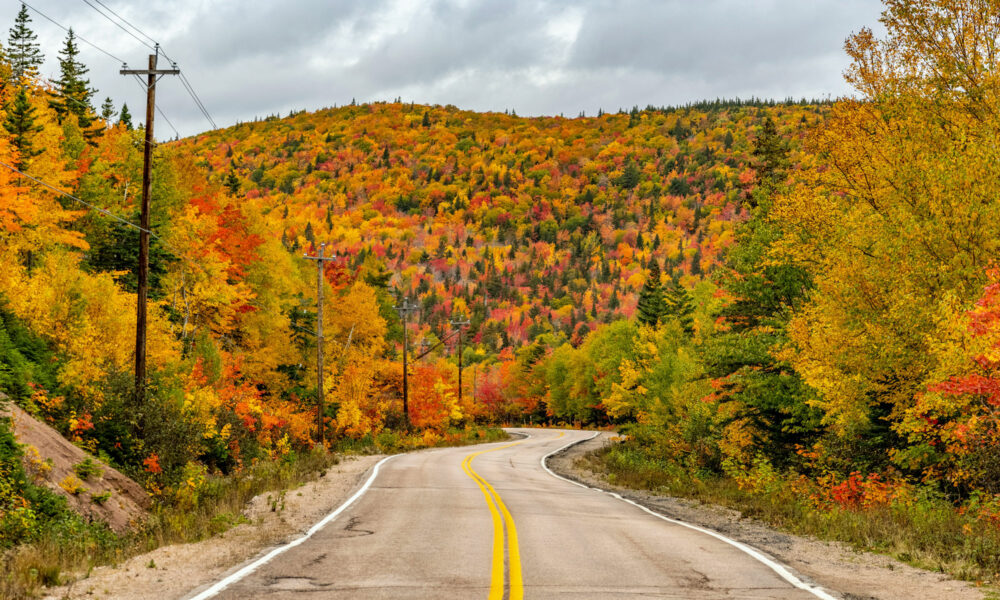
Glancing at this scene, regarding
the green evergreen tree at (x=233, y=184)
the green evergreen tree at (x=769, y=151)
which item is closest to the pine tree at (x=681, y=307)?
the green evergreen tree at (x=769, y=151)

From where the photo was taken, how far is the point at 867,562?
11.4 m

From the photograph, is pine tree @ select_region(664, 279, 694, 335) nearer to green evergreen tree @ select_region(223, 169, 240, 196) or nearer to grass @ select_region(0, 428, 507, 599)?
green evergreen tree @ select_region(223, 169, 240, 196)

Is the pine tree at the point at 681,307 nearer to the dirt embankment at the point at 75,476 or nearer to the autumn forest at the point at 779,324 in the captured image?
the autumn forest at the point at 779,324

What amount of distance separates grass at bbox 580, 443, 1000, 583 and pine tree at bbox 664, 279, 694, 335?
41197mm

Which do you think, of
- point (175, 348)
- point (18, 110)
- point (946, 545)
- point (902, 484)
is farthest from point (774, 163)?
point (18, 110)

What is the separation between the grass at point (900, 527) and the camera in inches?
421

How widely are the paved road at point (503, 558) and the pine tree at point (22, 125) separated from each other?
24877mm

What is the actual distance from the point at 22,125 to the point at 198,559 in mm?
30705

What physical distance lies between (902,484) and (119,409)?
1999 cm

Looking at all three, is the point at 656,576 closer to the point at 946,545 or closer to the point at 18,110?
the point at 946,545

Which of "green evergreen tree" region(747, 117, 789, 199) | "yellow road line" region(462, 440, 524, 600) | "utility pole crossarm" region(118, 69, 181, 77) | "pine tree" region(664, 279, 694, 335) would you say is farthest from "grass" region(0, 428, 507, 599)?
"pine tree" region(664, 279, 694, 335)

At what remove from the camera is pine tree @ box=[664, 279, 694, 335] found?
63188 millimetres

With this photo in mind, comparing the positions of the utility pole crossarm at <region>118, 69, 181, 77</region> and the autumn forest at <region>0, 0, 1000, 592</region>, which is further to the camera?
the utility pole crossarm at <region>118, 69, 181, 77</region>

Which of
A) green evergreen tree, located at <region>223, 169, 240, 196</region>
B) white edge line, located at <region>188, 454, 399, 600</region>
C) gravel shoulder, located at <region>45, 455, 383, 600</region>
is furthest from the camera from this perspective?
green evergreen tree, located at <region>223, 169, 240, 196</region>
